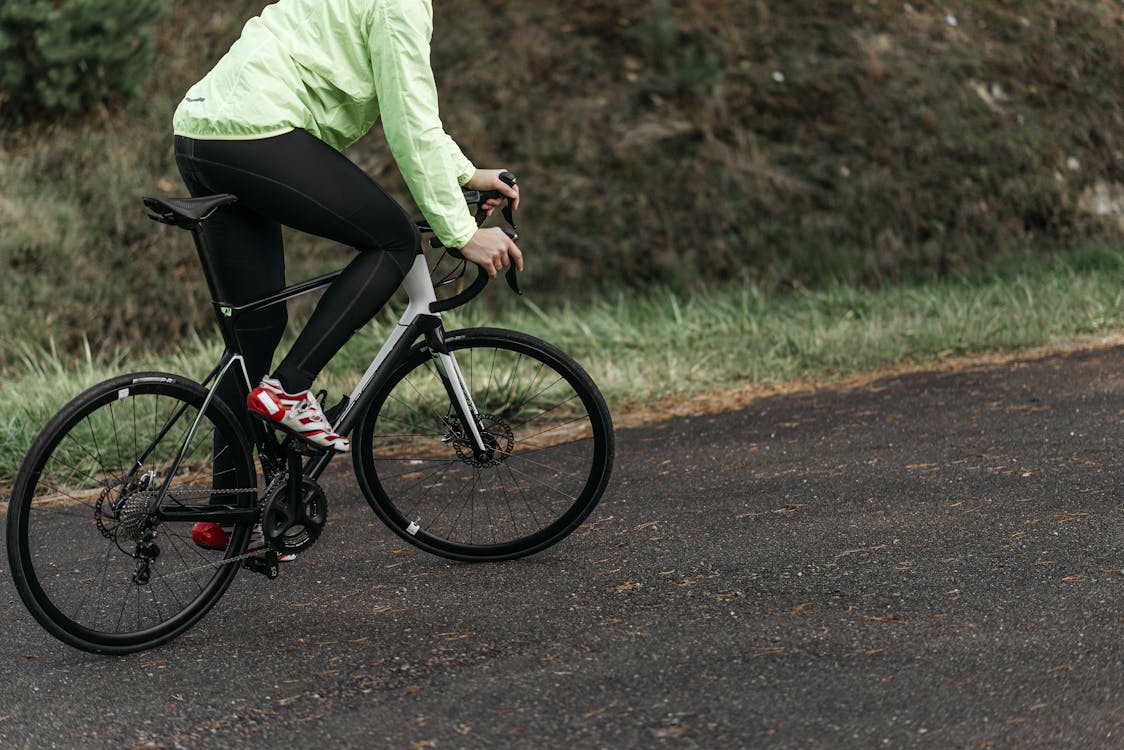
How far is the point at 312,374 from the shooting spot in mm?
3846

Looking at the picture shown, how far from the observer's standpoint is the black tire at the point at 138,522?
356 cm

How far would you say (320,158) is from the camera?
3748 mm

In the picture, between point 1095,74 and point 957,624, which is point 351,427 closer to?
point 957,624

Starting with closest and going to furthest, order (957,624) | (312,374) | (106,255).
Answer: (957,624) → (312,374) → (106,255)

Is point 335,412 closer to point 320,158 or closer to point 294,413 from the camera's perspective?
point 294,413

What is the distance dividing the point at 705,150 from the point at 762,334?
281 cm

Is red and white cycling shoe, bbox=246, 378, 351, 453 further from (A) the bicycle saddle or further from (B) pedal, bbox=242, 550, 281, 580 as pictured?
(A) the bicycle saddle

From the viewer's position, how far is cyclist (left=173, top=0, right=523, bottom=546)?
12.0 feet

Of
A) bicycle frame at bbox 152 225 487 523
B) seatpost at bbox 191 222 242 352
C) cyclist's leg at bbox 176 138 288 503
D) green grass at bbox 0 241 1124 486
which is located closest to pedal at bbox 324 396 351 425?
bicycle frame at bbox 152 225 487 523

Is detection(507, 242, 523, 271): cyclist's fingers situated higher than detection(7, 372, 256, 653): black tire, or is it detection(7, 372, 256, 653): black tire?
detection(507, 242, 523, 271): cyclist's fingers

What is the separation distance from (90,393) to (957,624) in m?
2.42

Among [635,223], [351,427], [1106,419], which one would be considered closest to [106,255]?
[635,223]

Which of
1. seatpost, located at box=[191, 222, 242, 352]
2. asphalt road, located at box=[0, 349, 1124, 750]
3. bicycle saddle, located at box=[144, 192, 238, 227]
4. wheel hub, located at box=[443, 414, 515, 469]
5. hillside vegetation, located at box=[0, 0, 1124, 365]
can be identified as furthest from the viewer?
hillside vegetation, located at box=[0, 0, 1124, 365]

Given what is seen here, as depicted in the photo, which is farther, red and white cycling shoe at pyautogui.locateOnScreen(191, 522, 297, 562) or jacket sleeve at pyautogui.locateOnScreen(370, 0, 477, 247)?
red and white cycling shoe at pyautogui.locateOnScreen(191, 522, 297, 562)
